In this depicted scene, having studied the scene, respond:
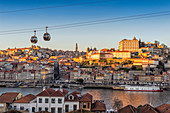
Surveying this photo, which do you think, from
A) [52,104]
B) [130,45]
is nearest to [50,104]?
[52,104]

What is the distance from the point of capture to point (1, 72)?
42.9 m

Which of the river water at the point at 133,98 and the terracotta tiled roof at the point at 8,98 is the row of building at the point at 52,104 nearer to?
the terracotta tiled roof at the point at 8,98

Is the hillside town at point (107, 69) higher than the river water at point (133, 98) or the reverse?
higher

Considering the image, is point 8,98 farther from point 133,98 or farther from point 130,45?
point 130,45

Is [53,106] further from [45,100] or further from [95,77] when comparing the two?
[95,77]

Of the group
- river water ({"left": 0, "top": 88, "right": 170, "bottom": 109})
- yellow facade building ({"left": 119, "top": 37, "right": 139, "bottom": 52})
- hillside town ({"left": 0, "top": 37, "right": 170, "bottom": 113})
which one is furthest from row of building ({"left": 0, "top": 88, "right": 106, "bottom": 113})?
yellow facade building ({"left": 119, "top": 37, "right": 139, "bottom": 52})

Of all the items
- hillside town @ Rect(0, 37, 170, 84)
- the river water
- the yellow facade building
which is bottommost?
the river water

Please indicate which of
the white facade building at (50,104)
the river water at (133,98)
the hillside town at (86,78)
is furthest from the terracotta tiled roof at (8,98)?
the river water at (133,98)

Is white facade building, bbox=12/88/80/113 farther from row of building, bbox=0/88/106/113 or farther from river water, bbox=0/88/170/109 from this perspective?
river water, bbox=0/88/170/109

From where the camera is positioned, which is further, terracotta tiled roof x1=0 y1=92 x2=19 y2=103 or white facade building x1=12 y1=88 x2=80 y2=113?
terracotta tiled roof x1=0 y1=92 x2=19 y2=103

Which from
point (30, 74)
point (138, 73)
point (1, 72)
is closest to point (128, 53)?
point (138, 73)

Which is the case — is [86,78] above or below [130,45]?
below

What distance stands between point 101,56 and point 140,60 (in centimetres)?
1072

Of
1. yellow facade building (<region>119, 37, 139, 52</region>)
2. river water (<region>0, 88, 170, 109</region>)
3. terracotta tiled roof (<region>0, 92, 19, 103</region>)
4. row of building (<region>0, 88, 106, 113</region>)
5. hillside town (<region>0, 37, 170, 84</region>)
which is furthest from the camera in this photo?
yellow facade building (<region>119, 37, 139, 52</region>)
